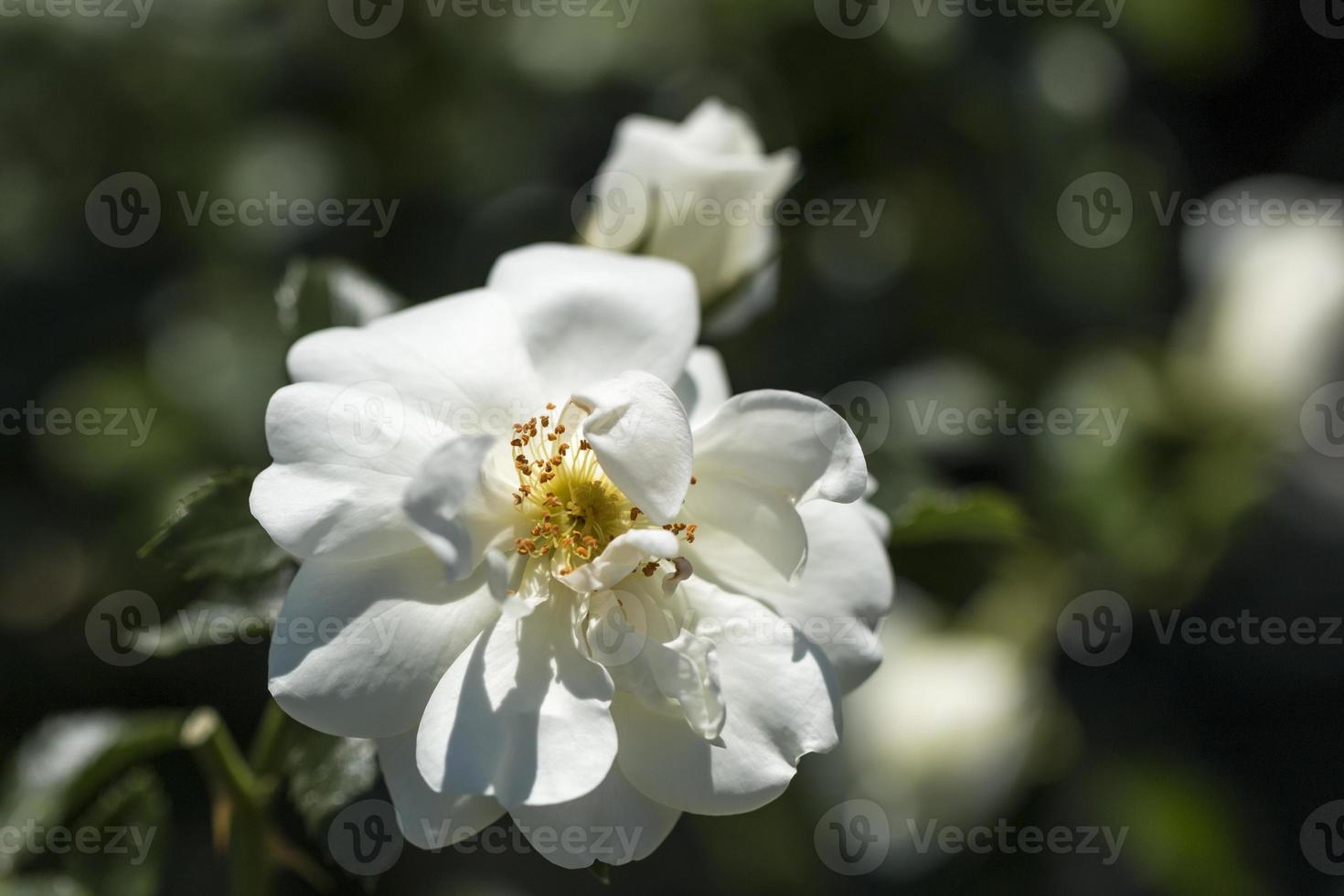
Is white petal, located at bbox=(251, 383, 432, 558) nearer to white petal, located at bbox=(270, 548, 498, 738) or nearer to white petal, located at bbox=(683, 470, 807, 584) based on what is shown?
white petal, located at bbox=(270, 548, 498, 738)

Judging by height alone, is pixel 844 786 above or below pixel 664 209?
below

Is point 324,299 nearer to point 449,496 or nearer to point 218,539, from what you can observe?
point 218,539

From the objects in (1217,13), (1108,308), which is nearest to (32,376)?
(1108,308)

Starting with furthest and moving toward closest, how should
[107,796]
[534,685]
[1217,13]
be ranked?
[1217,13] < [107,796] < [534,685]

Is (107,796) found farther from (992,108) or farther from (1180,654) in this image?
(1180,654)

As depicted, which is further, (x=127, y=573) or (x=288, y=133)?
(x=288, y=133)

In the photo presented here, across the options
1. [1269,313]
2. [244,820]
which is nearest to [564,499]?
[244,820]

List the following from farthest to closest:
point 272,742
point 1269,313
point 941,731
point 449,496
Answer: point 1269,313 < point 941,731 < point 272,742 < point 449,496
